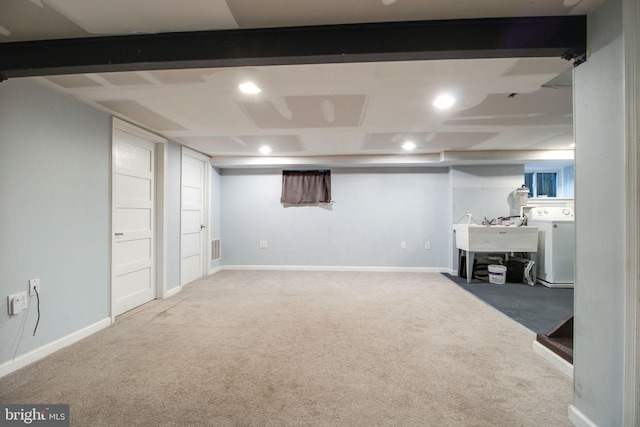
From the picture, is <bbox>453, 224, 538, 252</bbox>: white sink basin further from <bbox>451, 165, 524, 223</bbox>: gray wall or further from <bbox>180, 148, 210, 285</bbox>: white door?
<bbox>180, 148, 210, 285</bbox>: white door

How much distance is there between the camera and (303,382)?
1654 millimetres

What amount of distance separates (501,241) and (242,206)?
437 centimetres

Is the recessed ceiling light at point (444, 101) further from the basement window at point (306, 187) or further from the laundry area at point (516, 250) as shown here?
the basement window at point (306, 187)

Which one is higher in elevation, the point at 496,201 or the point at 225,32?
the point at 225,32

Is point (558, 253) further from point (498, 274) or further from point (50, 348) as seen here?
point (50, 348)

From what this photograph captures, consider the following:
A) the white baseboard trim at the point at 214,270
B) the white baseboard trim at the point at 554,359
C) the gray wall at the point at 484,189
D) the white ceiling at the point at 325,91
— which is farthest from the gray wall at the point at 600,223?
the white baseboard trim at the point at 214,270

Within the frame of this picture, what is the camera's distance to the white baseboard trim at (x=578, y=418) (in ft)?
4.11

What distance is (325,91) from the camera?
2088 mm

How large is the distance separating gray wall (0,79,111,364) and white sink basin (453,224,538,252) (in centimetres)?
461

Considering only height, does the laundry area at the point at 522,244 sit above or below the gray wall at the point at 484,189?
below

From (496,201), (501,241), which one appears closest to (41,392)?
(501,241)

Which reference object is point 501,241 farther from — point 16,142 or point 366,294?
point 16,142

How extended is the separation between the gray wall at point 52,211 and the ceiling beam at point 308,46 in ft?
1.72

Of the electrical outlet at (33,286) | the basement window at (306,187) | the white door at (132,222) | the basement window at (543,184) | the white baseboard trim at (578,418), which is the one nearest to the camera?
the white baseboard trim at (578,418)
